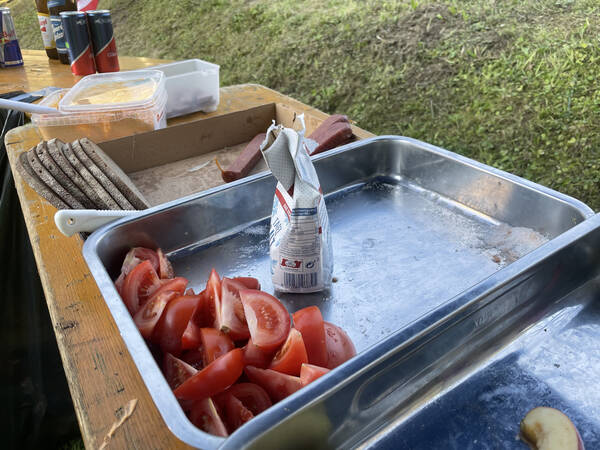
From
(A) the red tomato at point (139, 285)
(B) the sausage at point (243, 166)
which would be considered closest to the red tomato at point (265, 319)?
(A) the red tomato at point (139, 285)

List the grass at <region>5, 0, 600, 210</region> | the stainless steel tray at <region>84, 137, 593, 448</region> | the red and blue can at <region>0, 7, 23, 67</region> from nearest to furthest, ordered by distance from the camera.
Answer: the stainless steel tray at <region>84, 137, 593, 448</region>, the red and blue can at <region>0, 7, 23, 67</region>, the grass at <region>5, 0, 600, 210</region>

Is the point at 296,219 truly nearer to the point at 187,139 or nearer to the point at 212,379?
the point at 212,379

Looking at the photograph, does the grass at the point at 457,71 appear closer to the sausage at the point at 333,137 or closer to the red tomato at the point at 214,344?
→ the sausage at the point at 333,137

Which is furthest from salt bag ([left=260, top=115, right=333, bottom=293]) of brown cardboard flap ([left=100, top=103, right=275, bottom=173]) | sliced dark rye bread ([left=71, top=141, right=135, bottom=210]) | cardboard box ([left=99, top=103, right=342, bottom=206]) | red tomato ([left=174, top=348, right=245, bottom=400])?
brown cardboard flap ([left=100, top=103, right=275, bottom=173])

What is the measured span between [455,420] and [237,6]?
577cm

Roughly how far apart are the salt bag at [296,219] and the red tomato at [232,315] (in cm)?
13

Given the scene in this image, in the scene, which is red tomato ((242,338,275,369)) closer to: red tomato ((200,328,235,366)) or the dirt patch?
red tomato ((200,328,235,366))

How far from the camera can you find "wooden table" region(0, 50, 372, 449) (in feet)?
2.23

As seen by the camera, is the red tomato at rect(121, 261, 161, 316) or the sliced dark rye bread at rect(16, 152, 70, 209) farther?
the sliced dark rye bread at rect(16, 152, 70, 209)

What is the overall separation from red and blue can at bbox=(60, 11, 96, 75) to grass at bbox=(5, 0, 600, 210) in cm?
187

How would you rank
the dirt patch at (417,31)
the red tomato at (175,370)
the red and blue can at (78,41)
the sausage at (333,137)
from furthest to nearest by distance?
the dirt patch at (417,31)
the red and blue can at (78,41)
the sausage at (333,137)
the red tomato at (175,370)

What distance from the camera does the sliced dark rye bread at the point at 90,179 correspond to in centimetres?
115

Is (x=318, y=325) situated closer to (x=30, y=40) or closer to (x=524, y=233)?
(x=524, y=233)

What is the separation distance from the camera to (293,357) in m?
0.73
